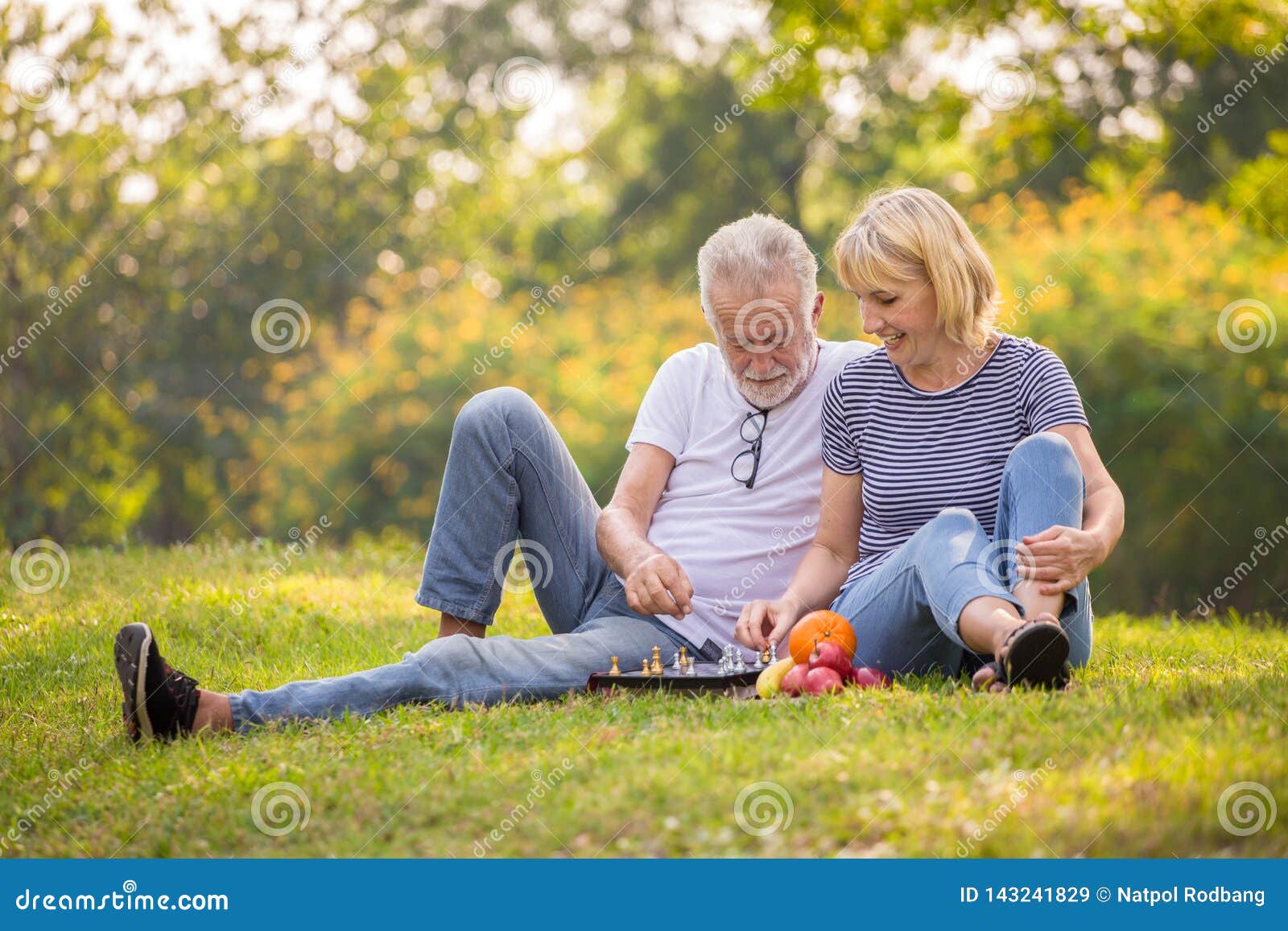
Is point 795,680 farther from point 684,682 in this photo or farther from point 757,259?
point 757,259

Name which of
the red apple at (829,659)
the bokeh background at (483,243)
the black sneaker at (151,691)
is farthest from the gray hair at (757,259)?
the bokeh background at (483,243)

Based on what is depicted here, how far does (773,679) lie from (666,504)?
Answer: 817 millimetres

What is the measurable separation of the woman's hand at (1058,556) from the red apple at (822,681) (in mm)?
580

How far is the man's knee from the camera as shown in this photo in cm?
407

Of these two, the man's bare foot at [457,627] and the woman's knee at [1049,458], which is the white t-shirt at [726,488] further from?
the woman's knee at [1049,458]

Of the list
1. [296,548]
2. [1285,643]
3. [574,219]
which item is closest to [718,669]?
[1285,643]

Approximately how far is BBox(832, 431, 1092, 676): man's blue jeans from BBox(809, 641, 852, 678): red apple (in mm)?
180

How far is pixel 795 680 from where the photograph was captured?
11.8 feet

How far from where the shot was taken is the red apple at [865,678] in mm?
3613

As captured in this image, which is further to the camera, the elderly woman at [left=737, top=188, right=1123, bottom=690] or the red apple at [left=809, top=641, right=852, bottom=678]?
the red apple at [left=809, top=641, right=852, bottom=678]

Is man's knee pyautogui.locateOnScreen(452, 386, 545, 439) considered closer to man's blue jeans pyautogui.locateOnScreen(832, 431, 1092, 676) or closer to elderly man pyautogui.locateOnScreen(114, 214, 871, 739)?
elderly man pyautogui.locateOnScreen(114, 214, 871, 739)

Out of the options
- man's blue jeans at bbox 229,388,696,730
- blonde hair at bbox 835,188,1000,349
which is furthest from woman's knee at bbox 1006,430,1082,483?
man's blue jeans at bbox 229,388,696,730

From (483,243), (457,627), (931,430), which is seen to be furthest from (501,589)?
(483,243)
